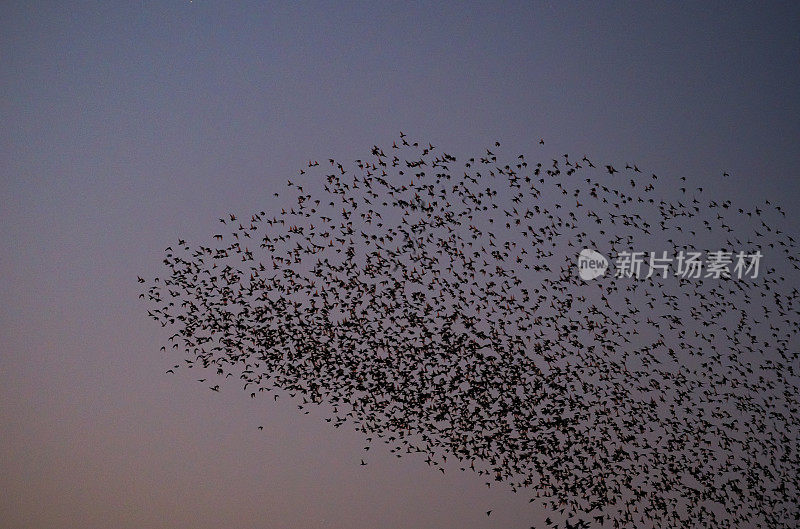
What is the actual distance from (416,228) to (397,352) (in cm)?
228

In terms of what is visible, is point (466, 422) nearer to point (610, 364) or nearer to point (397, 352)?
point (397, 352)

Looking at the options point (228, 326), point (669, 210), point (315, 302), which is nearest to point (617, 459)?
point (669, 210)

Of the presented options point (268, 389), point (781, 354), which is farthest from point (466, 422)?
point (781, 354)

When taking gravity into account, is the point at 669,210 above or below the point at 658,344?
above

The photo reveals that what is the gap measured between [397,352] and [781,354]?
717 cm

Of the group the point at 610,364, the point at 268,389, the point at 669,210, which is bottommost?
the point at 268,389

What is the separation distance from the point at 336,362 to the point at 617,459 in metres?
5.30

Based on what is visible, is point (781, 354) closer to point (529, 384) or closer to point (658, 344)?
point (658, 344)

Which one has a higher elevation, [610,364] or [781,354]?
[781,354]

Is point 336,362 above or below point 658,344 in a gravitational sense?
below

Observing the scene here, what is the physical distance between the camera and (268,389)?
15953 mm

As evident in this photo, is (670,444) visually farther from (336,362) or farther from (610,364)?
(336,362)

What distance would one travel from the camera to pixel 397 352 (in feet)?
52.9

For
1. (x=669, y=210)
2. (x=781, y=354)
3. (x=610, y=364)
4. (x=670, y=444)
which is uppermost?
(x=669, y=210)
